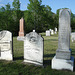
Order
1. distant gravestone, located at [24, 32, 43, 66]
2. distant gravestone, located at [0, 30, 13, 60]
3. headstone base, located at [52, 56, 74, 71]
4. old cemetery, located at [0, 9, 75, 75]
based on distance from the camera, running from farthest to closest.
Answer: distant gravestone, located at [0, 30, 13, 60]
distant gravestone, located at [24, 32, 43, 66]
headstone base, located at [52, 56, 74, 71]
old cemetery, located at [0, 9, 75, 75]

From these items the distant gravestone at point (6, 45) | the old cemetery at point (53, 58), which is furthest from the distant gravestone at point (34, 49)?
the distant gravestone at point (6, 45)

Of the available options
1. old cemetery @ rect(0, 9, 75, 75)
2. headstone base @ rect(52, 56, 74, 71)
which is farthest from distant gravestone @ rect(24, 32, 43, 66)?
headstone base @ rect(52, 56, 74, 71)

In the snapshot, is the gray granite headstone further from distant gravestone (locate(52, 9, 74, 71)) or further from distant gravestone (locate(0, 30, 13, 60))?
distant gravestone (locate(0, 30, 13, 60))

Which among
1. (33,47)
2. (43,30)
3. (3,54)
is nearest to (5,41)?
(3,54)

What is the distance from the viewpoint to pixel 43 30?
35406 millimetres

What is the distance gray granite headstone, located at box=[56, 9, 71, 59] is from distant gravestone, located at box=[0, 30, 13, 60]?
2584 millimetres

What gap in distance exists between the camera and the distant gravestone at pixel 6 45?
5500 millimetres

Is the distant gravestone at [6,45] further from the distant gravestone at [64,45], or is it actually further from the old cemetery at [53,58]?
the distant gravestone at [64,45]

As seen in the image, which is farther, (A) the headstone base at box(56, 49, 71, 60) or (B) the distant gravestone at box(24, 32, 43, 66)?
(B) the distant gravestone at box(24, 32, 43, 66)

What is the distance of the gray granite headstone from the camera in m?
4.44

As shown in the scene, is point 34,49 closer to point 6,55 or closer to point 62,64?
point 62,64

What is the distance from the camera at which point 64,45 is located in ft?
15.0

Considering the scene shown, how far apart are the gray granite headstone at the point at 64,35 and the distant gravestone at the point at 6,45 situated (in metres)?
2.58

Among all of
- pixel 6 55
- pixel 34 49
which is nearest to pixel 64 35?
pixel 34 49
